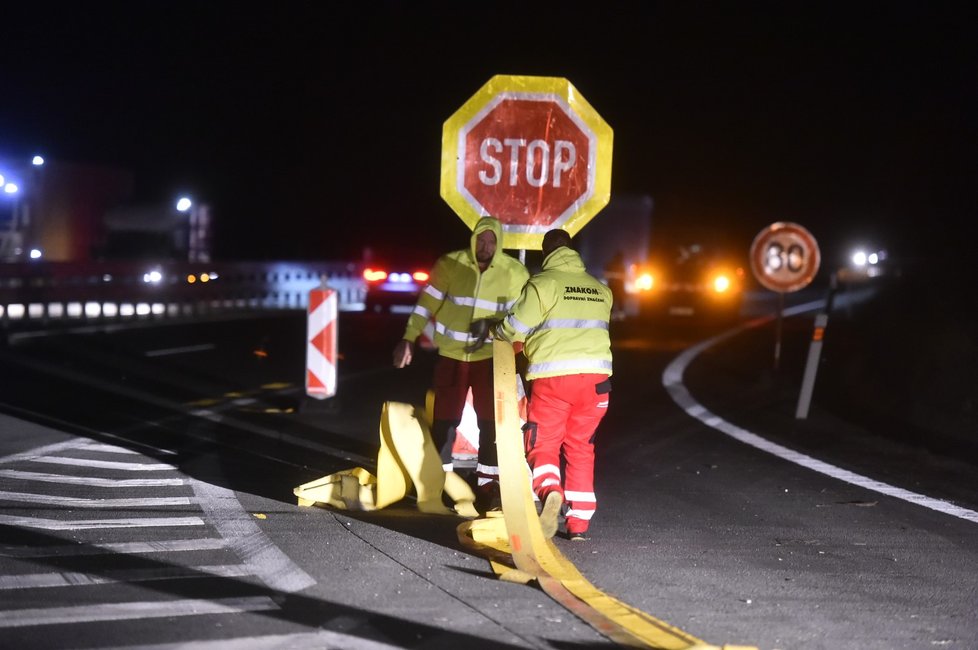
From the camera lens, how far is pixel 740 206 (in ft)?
397

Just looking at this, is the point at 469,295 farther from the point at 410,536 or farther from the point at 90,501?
the point at 90,501

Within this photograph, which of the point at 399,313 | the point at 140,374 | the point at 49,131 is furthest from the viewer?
the point at 49,131

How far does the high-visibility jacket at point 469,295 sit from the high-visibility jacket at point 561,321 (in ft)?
2.96

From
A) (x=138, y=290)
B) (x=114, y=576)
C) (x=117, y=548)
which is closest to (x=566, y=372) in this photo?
(x=117, y=548)

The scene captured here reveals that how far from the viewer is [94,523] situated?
8.23 m

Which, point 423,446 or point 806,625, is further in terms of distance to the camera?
point 423,446

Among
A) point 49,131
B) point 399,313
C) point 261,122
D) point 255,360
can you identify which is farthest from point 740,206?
point 255,360

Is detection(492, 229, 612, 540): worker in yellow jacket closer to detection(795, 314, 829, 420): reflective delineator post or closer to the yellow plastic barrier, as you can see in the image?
the yellow plastic barrier

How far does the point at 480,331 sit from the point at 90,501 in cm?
→ 263

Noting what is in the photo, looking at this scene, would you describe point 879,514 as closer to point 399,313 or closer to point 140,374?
point 140,374

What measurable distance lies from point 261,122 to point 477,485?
6714cm

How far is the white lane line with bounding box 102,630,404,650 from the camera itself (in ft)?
19.1

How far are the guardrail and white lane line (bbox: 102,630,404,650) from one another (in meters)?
21.4

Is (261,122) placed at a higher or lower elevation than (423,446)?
higher
